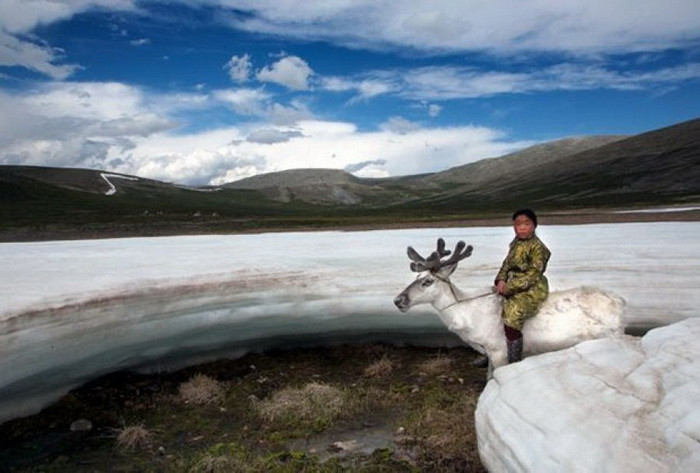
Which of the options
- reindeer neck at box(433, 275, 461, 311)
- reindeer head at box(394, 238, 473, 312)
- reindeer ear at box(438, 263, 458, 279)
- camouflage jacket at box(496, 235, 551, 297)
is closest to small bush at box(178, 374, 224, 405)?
reindeer head at box(394, 238, 473, 312)

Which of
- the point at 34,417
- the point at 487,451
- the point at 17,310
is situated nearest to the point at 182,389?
the point at 34,417

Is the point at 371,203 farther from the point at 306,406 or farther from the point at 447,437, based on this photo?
the point at 447,437

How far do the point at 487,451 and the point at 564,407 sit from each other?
3.40 feet

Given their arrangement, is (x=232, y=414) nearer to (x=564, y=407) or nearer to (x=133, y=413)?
(x=133, y=413)

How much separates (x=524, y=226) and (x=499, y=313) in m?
1.24

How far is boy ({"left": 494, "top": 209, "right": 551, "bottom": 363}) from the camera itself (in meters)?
6.84

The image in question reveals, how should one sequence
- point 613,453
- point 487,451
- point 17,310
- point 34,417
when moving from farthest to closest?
point 34,417 < point 17,310 < point 487,451 < point 613,453

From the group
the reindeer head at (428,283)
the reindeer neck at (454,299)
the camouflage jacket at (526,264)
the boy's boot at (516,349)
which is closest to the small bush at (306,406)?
the reindeer head at (428,283)

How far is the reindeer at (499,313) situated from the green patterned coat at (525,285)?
0.27 meters

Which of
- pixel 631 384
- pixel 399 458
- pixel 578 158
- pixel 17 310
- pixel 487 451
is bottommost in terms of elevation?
pixel 399 458

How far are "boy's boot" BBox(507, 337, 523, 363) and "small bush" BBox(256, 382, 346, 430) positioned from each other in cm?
262

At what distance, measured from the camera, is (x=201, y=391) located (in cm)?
870

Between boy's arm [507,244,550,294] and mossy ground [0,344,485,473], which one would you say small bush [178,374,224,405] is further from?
boy's arm [507,244,550,294]

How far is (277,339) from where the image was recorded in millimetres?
10945
